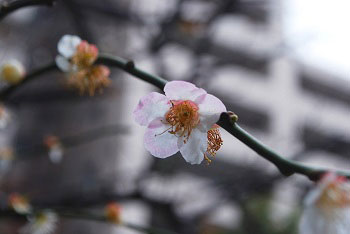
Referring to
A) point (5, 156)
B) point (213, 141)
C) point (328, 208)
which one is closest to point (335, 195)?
point (328, 208)

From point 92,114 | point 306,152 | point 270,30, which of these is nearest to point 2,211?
point 306,152

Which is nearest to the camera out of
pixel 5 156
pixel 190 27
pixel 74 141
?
pixel 5 156

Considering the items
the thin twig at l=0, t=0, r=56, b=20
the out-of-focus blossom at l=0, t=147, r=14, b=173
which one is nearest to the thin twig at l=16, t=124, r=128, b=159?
the out-of-focus blossom at l=0, t=147, r=14, b=173

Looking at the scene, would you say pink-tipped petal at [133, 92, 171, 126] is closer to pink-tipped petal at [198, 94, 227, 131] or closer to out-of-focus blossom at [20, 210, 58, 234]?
pink-tipped petal at [198, 94, 227, 131]

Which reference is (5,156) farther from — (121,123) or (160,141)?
(121,123)

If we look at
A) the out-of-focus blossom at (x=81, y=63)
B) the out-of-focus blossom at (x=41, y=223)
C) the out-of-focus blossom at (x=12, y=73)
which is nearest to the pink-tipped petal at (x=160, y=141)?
the out-of-focus blossom at (x=81, y=63)

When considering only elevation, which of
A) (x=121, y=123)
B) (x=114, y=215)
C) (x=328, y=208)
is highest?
(x=121, y=123)
